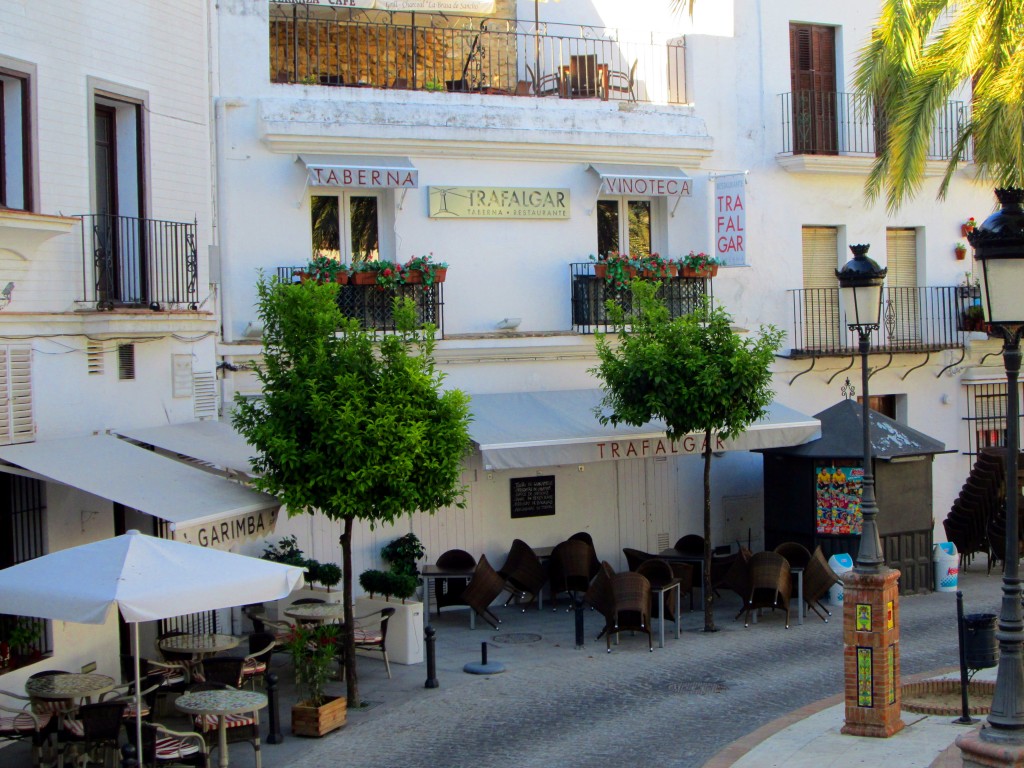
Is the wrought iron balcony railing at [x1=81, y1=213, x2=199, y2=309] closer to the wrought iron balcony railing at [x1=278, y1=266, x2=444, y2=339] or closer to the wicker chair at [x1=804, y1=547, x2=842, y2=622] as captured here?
the wrought iron balcony railing at [x1=278, y1=266, x2=444, y2=339]

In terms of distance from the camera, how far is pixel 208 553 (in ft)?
34.2

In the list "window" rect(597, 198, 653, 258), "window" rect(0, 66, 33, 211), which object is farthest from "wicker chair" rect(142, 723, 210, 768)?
"window" rect(597, 198, 653, 258)

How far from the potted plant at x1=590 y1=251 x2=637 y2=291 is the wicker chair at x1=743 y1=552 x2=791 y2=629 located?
467cm

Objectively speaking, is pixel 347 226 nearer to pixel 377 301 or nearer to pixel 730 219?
pixel 377 301

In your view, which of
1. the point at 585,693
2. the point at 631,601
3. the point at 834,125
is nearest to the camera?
the point at 585,693

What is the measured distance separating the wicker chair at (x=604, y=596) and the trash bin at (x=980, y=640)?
457 cm

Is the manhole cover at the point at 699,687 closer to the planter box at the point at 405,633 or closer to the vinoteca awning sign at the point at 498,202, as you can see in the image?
the planter box at the point at 405,633

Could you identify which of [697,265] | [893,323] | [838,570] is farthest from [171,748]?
[893,323]

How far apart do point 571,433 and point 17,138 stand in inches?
312

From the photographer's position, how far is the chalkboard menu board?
1880cm

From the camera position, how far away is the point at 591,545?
1839 centimetres

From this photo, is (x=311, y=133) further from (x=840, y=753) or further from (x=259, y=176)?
(x=840, y=753)

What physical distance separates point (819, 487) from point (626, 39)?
8239mm

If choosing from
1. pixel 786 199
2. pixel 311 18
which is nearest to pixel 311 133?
pixel 311 18
